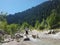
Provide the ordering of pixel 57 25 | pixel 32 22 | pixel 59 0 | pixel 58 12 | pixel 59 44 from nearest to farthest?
pixel 59 44, pixel 57 25, pixel 58 12, pixel 59 0, pixel 32 22

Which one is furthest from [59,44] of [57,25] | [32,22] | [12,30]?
[32,22]

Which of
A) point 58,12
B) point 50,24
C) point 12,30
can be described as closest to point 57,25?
point 50,24

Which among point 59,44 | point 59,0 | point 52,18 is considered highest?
point 59,0

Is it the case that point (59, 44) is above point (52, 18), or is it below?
below

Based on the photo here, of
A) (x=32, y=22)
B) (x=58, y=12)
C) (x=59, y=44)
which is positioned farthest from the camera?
(x=32, y=22)

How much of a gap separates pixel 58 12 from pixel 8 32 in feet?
137

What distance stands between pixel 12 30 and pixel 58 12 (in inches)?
1615

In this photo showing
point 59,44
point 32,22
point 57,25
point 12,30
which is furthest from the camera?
point 32,22

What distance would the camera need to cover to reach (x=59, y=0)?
122875mm

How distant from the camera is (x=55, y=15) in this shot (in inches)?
3910

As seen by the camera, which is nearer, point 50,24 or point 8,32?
point 8,32

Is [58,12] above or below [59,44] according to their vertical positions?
above

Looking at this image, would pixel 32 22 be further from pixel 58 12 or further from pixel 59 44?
pixel 59 44

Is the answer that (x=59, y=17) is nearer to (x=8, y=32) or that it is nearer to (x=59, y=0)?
(x=59, y=0)
